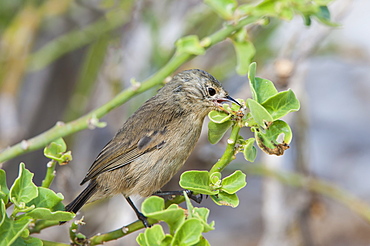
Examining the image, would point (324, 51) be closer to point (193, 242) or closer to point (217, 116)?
point (217, 116)

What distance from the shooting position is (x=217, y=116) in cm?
165

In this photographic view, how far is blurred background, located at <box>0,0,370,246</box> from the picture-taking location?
12.6 feet

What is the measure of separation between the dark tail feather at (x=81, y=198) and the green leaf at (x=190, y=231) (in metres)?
1.09

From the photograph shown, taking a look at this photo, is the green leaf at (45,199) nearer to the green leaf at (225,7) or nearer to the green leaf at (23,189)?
the green leaf at (23,189)

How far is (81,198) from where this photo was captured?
2.40 m

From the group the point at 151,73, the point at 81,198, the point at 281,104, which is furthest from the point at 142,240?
the point at 151,73

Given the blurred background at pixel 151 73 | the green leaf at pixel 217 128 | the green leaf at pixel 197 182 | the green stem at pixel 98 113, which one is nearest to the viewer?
the green leaf at pixel 197 182

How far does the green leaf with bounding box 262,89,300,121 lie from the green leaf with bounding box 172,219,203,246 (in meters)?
0.37

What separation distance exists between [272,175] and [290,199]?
1.89 feet

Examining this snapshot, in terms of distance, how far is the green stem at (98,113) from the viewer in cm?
210

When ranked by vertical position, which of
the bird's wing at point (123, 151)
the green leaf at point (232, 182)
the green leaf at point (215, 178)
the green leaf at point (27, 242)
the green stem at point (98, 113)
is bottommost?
the green leaf at point (232, 182)

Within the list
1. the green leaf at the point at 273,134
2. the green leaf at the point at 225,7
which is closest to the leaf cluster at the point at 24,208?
the green leaf at the point at 273,134

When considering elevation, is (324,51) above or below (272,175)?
above

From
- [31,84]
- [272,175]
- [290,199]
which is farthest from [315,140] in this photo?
[31,84]
